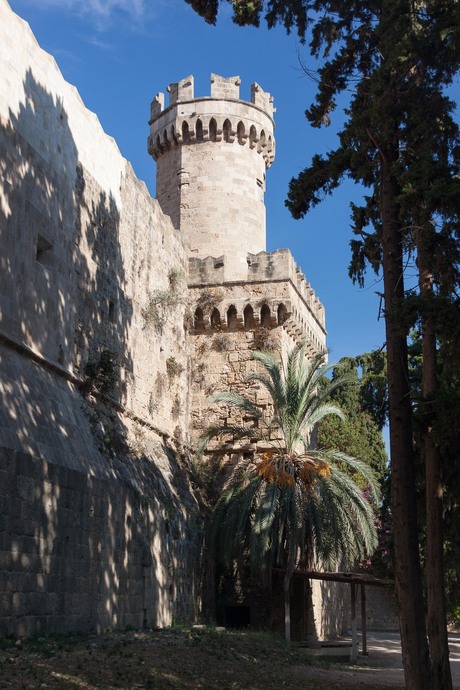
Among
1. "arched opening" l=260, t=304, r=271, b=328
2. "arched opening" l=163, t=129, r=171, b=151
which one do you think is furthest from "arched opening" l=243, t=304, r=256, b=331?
"arched opening" l=163, t=129, r=171, b=151

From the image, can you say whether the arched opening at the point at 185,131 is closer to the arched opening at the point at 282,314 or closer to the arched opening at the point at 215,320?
the arched opening at the point at 215,320

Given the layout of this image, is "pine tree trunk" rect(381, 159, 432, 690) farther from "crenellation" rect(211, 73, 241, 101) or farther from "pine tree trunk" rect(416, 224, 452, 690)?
"crenellation" rect(211, 73, 241, 101)

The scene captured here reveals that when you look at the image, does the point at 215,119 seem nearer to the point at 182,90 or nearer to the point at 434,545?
the point at 182,90

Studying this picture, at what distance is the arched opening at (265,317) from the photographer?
22489 millimetres

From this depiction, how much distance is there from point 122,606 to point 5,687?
22.1 feet

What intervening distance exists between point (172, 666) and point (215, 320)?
12700 mm

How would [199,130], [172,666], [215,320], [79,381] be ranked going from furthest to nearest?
[199,130]
[215,320]
[79,381]
[172,666]

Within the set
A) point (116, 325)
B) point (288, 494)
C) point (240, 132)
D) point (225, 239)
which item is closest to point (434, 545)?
point (288, 494)

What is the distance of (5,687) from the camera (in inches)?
327

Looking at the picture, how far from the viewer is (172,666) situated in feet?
36.4

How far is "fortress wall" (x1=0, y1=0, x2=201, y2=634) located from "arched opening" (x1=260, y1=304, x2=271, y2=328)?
276 cm

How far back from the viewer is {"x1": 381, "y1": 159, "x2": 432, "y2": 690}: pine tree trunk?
9.84 m

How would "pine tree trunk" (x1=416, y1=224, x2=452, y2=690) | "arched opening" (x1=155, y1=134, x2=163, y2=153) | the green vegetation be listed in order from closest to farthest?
"pine tree trunk" (x1=416, y1=224, x2=452, y2=690), the green vegetation, "arched opening" (x1=155, y1=134, x2=163, y2=153)

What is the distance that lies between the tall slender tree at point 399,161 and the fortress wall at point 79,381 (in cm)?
430
